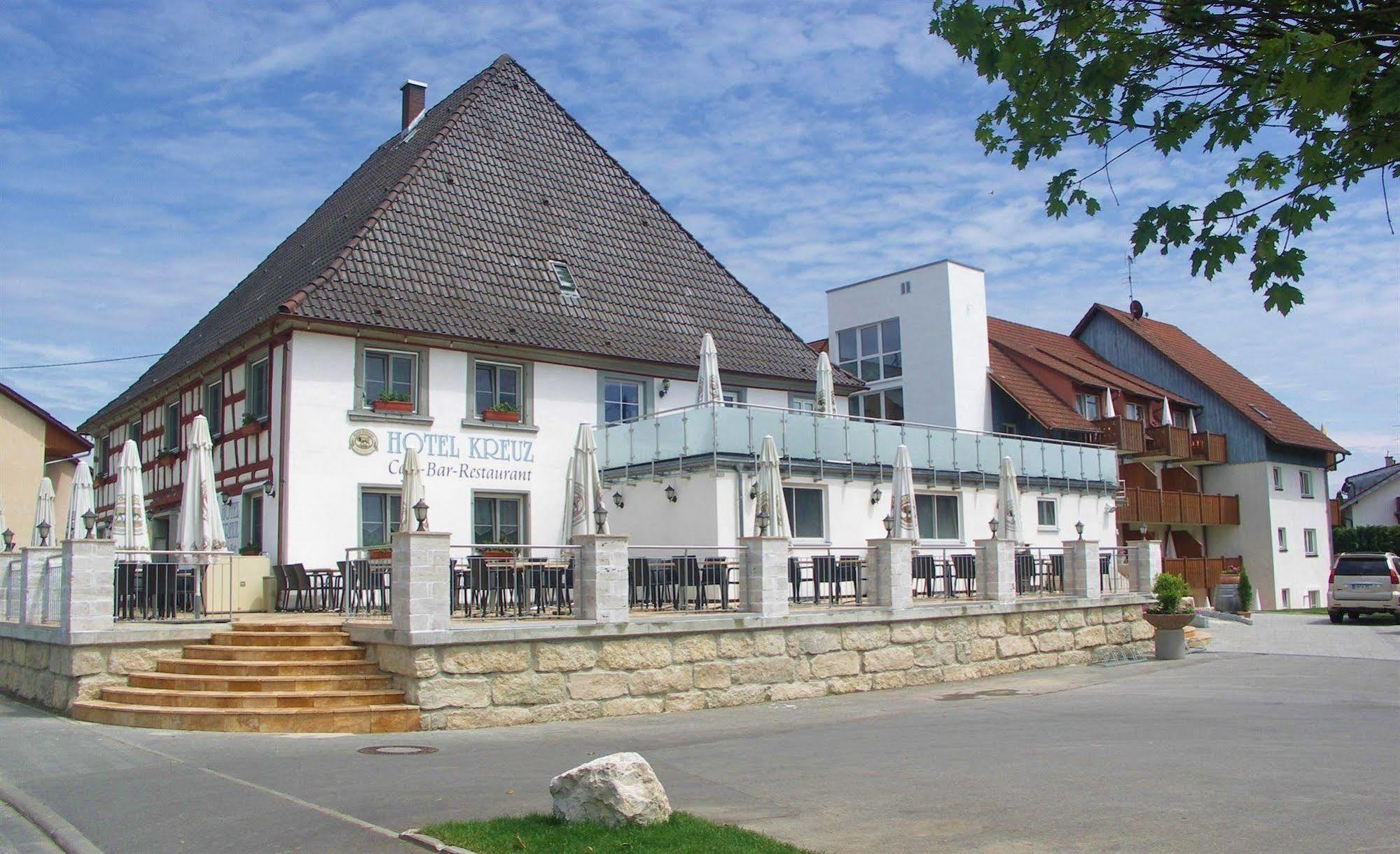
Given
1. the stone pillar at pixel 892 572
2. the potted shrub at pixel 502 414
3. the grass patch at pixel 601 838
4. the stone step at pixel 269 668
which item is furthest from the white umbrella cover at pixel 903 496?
the grass patch at pixel 601 838

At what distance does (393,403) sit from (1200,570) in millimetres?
31023

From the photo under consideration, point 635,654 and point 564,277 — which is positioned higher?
point 564,277

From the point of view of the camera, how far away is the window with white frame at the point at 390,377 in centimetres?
2181

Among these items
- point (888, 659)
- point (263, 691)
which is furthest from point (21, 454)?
point (888, 659)

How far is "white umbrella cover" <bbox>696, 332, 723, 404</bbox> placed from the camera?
75.6 ft

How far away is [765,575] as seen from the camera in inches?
648

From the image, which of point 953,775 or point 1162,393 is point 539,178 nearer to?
point 953,775

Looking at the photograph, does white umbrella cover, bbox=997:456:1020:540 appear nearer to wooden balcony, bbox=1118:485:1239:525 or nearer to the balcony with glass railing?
the balcony with glass railing

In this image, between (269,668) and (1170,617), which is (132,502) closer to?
(269,668)

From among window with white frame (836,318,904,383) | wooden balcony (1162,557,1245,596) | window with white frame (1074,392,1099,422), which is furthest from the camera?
wooden balcony (1162,557,1245,596)

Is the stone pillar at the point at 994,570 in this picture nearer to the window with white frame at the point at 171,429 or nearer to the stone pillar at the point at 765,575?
the stone pillar at the point at 765,575

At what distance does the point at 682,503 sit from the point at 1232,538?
31.9 meters

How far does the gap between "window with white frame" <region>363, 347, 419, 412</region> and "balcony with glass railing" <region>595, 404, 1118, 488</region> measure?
157 inches

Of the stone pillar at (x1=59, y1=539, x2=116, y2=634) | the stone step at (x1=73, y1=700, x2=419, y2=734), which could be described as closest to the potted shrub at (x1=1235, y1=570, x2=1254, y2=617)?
the stone step at (x1=73, y1=700, x2=419, y2=734)
